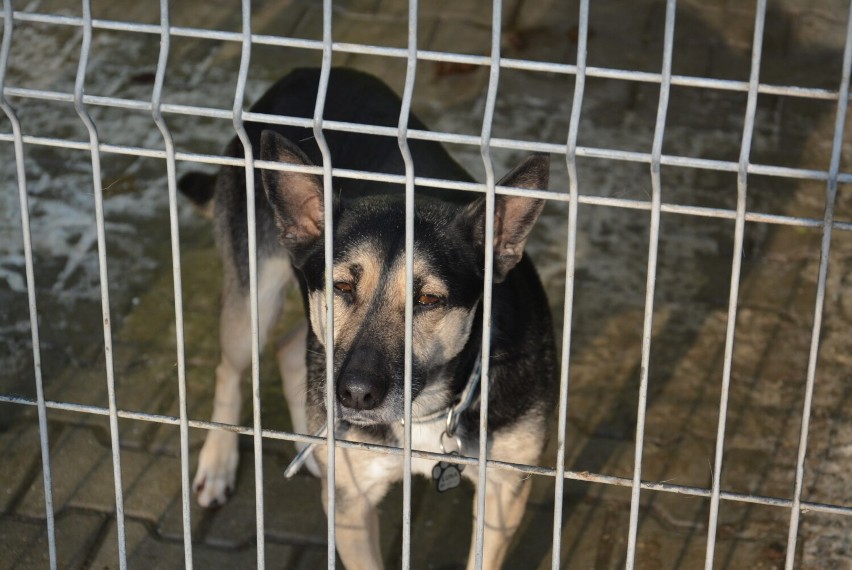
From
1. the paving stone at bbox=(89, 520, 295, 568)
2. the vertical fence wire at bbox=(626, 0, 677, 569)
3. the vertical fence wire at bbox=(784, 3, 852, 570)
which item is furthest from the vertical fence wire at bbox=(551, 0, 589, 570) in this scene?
the paving stone at bbox=(89, 520, 295, 568)

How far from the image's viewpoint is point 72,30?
23.0ft

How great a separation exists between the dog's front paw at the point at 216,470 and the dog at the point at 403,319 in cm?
59

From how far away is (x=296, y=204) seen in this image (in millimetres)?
3029

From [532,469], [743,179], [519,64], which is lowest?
[532,469]

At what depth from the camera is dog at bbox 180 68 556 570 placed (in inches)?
113

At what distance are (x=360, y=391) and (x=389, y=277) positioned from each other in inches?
15.2

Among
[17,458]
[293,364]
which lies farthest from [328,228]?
[17,458]

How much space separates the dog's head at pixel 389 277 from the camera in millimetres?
2834

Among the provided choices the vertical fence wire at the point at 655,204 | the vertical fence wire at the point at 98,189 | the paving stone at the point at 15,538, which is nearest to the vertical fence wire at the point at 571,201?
the vertical fence wire at the point at 655,204

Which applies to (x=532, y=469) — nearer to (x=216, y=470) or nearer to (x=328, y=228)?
(x=328, y=228)

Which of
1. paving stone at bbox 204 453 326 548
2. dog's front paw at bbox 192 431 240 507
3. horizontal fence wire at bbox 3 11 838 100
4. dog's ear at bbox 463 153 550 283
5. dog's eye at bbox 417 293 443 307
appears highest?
horizontal fence wire at bbox 3 11 838 100

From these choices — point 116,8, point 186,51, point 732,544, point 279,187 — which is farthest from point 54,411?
point 116,8

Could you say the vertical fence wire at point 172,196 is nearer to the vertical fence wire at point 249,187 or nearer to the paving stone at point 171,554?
the vertical fence wire at point 249,187

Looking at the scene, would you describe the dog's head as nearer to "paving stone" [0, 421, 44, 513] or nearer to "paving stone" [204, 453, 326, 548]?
"paving stone" [204, 453, 326, 548]
